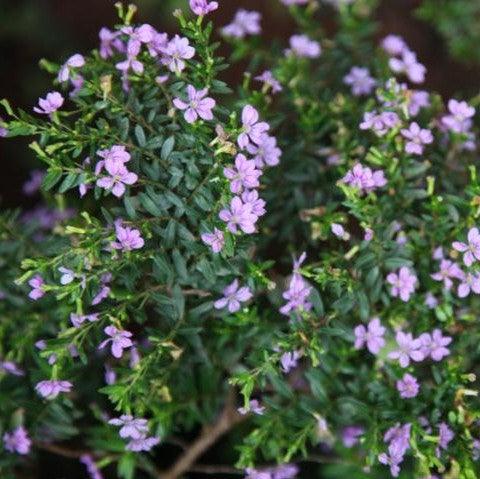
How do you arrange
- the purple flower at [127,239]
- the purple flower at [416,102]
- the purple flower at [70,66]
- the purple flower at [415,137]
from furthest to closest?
the purple flower at [416,102], the purple flower at [415,137], the purple flower at [70,66], the purple flower at [127,239]

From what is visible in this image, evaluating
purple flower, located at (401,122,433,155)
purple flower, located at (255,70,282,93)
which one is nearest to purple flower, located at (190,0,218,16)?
purple flower, located at (255,70,282,93)

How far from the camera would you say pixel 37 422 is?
1868 millimetres

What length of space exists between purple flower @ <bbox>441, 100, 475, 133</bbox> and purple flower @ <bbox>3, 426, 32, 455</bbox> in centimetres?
125

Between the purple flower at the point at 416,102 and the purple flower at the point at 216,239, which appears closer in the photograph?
the purple flower at the point at 216,239

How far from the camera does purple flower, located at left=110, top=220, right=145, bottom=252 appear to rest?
1.53 m

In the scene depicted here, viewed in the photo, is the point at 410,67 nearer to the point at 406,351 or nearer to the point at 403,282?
the point at 403,282

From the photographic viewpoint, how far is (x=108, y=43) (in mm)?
1787

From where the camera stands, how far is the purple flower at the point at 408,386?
1717 mm

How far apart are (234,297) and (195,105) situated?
1.38 feet

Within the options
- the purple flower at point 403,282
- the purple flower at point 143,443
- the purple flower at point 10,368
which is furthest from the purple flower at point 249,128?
the purple flower at point 10,368

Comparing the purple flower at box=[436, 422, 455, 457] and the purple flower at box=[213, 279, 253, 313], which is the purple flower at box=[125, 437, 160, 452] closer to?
the purple flower at box=[213, 279, 253, 313]

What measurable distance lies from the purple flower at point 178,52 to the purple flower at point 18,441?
917 millimetres

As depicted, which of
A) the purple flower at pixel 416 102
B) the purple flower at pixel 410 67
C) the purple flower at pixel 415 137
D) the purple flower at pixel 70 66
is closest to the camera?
the purple flower at pixel 70 66

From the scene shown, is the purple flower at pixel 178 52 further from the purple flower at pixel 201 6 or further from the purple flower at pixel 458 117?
the purple flower at pixel 458 117
